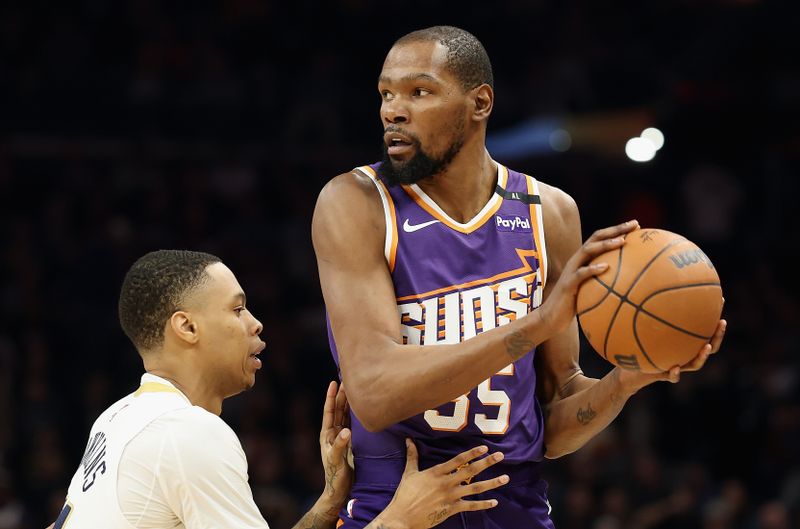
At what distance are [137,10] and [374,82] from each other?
9.10 feet

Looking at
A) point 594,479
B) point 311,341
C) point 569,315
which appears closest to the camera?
point 569,315

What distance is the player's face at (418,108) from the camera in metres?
3.78

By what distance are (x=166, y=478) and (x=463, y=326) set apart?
107cm

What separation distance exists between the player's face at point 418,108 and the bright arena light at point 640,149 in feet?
30.6

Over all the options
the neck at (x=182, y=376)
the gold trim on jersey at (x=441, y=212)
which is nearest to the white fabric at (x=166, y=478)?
the neck at (x=182, y=376)

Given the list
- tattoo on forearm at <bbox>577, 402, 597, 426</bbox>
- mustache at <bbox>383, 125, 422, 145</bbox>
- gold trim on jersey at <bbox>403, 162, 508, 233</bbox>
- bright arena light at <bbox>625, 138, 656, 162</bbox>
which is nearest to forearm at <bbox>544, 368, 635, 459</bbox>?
tattoo on forearm at <bbox>577, 402, 597, 426</bbox>

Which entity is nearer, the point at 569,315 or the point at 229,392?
the point at 569,315

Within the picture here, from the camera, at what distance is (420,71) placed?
377cm

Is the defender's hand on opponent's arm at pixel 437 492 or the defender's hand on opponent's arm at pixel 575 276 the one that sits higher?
the defender's hand on opponent's arm at pixel 575 276

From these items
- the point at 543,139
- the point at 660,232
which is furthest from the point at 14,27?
the point at 660,232

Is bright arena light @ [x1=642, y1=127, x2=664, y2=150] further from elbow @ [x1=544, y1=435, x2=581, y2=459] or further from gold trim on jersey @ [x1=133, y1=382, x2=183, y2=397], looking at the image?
gold trim on jersey @ [x1=133, y1=382, x2=183, y2=397]

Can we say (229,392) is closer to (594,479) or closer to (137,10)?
(594,479)

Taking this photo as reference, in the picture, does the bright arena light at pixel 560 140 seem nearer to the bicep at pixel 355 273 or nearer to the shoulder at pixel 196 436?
the bicep at pixel 355 273

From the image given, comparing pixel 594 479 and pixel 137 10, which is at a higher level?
pixel 137 10
